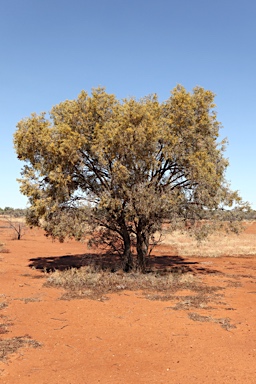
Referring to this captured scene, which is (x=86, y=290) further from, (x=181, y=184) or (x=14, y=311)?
(x=181, y=184)

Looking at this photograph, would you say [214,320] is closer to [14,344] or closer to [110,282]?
[14,344]

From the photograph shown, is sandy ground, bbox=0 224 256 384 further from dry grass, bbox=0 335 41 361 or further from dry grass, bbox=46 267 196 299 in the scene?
dry grass, bbox=46 267 196 299

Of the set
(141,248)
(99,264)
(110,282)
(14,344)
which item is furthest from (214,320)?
(99,264)

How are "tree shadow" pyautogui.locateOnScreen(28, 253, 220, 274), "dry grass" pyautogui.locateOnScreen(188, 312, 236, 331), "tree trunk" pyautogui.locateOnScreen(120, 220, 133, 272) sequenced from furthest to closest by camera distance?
"tree shadow" pyautogui.locateOnScreen(28, 253, 220, 274) < "tree trunk" pyautogui.locateOnScreen(120, 220, 133, 272) < "dry grass" pyautogui.locateOnScreen(188, 312, 236, 331)

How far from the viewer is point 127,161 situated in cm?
1680

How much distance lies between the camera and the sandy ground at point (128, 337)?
24.1 feet

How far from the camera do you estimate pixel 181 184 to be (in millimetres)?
18844

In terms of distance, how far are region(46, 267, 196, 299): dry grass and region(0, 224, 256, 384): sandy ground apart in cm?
72

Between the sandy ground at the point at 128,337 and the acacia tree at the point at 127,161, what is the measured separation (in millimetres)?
4077

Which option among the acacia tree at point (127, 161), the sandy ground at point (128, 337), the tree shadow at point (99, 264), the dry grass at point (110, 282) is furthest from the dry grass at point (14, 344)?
the tree shadow at point (99, 264)

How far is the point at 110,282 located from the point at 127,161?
570 centimetres

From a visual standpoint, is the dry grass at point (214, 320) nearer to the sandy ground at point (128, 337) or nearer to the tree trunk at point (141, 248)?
the sandy ground at point (128, 337)

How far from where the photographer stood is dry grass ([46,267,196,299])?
1487 cm

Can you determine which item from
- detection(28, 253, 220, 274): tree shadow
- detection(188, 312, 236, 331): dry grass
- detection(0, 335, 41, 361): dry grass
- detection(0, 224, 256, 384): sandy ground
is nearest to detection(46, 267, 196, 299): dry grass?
detection(0, 224, 256, 384): sandy ground
